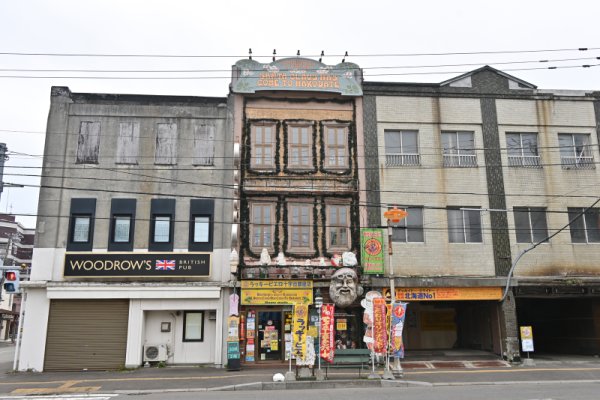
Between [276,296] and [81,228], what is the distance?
8.33 meters

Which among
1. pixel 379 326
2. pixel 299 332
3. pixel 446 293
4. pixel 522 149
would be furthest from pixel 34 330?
pixel 522 149

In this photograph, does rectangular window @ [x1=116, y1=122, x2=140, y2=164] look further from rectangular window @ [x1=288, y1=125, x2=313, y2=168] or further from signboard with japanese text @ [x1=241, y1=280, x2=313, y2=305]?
signboard with japanese text @ [x1=241, y1=280, x2=313, y2=305]

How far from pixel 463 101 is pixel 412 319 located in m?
10.1

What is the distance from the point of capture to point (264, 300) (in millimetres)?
20172

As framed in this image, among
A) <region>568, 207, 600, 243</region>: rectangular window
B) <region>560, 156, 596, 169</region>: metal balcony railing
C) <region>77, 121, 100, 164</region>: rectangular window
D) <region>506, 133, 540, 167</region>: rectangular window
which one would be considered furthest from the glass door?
<region>560, 156, 596, 169</region>: metal balcony railing

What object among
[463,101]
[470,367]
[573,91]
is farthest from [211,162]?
[573,91]

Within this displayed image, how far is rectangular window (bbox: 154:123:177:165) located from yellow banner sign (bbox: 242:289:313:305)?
21.0 feet

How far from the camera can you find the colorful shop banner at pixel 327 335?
16078 millimetres

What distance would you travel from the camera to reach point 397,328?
16906 millimetres

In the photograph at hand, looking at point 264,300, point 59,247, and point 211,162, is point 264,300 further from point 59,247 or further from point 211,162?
point 59,247

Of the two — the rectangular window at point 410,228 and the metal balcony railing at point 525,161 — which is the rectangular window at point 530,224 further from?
the rectangular window at point 410,228

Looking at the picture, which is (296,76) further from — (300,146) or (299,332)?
(299,332)

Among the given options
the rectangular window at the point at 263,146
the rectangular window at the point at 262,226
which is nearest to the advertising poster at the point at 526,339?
the rectangular window at the point at 262,226

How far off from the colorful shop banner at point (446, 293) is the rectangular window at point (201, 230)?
24.6 ft
